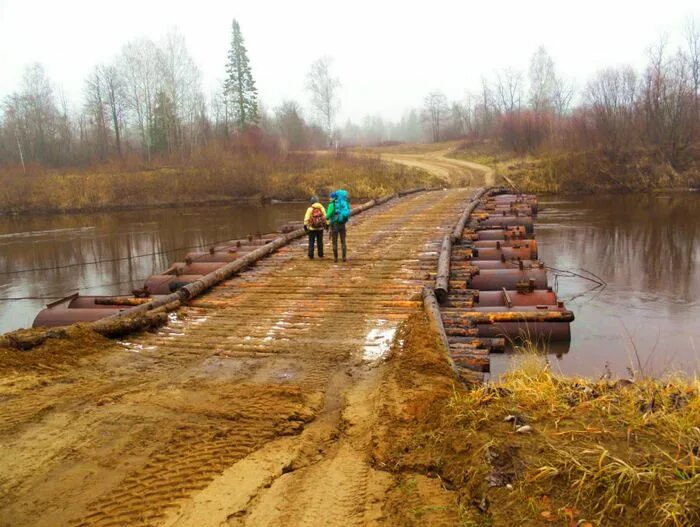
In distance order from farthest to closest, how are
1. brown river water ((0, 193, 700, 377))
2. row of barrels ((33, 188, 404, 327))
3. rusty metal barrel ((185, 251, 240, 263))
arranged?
1. rusty metal barrel ((185, 251, 240, 263))
2. brown river water ((0, 193, 700, 377))
3. row of barrels ((33, 188, 404, 327))

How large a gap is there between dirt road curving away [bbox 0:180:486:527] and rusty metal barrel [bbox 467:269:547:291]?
2.58m

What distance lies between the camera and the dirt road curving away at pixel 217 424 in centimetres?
336

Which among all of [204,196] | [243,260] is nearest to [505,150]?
[204,196]

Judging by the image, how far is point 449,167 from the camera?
4688 cm

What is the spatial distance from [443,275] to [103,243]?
807 inches

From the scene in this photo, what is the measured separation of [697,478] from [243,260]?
9.04m

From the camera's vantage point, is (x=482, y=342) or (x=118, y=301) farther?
(x=118, y=301)

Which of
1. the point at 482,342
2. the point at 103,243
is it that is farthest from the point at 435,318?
the point at 103,243

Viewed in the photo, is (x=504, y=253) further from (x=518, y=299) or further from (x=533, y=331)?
(x=533, y=331)

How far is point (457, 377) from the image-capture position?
525 centimetres

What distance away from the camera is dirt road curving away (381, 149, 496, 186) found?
1612 inches

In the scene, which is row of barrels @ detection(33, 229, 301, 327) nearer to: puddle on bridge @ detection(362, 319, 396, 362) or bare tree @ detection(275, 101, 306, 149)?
puddle on bridge @ detection(362, 319, 396, 362)

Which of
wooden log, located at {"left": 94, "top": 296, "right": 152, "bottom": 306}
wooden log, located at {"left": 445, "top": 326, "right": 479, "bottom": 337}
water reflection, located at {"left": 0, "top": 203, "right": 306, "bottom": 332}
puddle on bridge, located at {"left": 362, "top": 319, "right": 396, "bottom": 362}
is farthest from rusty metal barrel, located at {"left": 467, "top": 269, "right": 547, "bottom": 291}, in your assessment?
water reflection, located at {"left": 0, "top": 203, "right": 306, "bottom": 332}

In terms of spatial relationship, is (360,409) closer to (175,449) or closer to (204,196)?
(175,449)
